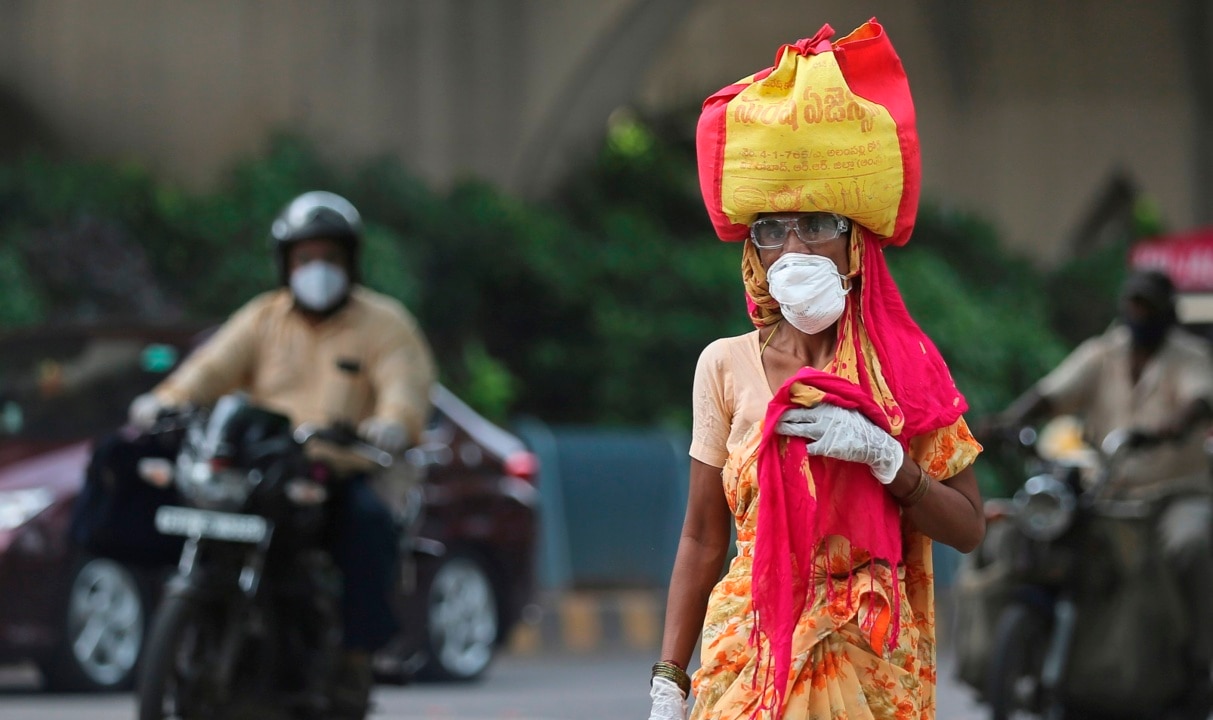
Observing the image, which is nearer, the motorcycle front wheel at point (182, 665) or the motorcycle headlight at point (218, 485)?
the motorcycle front wheel at point (182, 665)

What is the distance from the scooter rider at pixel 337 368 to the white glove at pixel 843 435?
155 inches

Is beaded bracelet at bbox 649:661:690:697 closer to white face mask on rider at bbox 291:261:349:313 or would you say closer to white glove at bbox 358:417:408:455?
white glove at bbox 358:417:408:455

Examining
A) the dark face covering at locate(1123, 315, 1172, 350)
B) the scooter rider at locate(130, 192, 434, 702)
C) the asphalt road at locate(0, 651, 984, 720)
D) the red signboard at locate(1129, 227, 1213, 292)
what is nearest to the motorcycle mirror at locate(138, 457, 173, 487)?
the scooter rider at locate(130, 192, 434, 702)

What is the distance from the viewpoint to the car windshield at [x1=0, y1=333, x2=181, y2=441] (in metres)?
10.4

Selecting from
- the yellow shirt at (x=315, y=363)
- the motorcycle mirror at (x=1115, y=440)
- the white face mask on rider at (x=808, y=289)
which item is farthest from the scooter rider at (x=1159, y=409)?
the white face mask on rider at (x=808, y=289)

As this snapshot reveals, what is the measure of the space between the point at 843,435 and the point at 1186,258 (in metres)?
15.4

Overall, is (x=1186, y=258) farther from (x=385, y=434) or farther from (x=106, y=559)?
Result: (x=385, y=434)

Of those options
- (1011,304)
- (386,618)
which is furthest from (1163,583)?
(1011,304)

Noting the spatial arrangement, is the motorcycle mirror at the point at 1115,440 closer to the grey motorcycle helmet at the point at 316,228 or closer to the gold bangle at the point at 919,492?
the grey motorcycle helmet at the point at 316,228

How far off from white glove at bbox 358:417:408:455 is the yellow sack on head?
3555 millimetres

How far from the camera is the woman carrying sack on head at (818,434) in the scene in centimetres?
357

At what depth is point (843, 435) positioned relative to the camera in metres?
3.53

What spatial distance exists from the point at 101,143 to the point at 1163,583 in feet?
31.0

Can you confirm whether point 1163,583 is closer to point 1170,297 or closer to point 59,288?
point 1170,297
